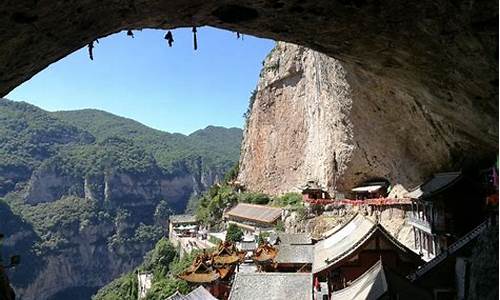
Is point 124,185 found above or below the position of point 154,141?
below

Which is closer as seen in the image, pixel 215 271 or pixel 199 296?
pixel 199 296

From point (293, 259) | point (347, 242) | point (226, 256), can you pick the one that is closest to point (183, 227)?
point (226, 256)

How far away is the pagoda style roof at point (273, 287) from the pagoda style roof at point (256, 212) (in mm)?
24085

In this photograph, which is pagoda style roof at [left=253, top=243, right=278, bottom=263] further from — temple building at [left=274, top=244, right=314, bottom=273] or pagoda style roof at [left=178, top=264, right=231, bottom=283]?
pagoda style roof at [left=178, top=264, right=231, bottom=283]

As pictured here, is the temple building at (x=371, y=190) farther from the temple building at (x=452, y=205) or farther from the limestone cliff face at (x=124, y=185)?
the limestone cliff face at (x=124, y=185)

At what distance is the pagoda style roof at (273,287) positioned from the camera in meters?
17.3

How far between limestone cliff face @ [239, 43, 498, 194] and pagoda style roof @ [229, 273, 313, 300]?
7945mm

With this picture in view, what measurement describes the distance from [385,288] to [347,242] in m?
6.96

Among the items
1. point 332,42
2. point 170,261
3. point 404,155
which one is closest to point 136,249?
point 170,261

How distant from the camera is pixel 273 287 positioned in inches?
708

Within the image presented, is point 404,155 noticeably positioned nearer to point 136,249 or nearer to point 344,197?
point 344,197

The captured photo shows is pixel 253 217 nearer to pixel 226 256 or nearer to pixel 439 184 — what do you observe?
pixel 226 256

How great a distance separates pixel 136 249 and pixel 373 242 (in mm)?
117028

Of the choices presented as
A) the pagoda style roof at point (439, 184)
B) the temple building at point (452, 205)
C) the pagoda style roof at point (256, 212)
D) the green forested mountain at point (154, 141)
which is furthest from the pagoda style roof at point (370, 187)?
the green forested mountain at point (154, 141)
